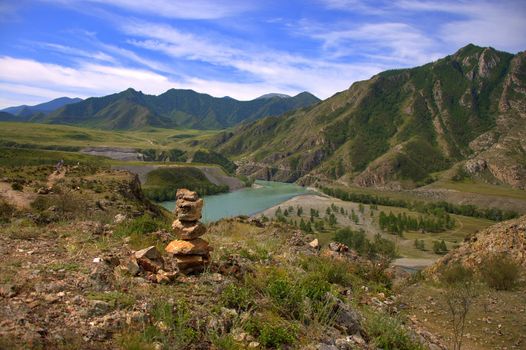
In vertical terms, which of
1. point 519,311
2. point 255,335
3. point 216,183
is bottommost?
point 216,183

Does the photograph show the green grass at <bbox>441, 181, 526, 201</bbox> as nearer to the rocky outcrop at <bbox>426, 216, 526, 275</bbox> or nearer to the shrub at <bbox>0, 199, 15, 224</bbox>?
the rocky outcrop at <bbox>426, 216, 526, 275</bbox>

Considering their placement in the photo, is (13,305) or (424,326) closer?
(13,305)

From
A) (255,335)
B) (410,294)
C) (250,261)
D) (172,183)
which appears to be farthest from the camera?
(172,183)

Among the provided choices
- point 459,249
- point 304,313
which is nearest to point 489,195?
point 459,249

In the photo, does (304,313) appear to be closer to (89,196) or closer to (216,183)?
(89,196)

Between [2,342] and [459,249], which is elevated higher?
[2,342]

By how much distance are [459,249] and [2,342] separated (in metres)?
27.6

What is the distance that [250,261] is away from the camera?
1182cm

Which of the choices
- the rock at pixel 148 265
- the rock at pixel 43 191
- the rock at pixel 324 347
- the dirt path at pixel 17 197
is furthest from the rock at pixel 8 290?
the rock at pixel 43 191

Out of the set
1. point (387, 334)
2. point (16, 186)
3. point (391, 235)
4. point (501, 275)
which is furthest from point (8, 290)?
point (391, 235)

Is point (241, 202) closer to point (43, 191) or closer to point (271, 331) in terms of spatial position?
point (43, 191)

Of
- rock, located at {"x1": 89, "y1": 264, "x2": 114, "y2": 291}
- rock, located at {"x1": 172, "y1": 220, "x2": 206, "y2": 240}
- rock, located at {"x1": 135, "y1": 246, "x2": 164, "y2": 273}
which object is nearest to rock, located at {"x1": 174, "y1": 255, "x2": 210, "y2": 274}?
rock, located at {"x1": 135, "y1": 246, "x2": 164, "y2": 273}

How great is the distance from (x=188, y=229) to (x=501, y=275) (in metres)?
15.8

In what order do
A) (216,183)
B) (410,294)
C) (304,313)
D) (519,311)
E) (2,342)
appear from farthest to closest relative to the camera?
(216,183)
(410,294)
(519,311)
(304,313)
(2,342)
